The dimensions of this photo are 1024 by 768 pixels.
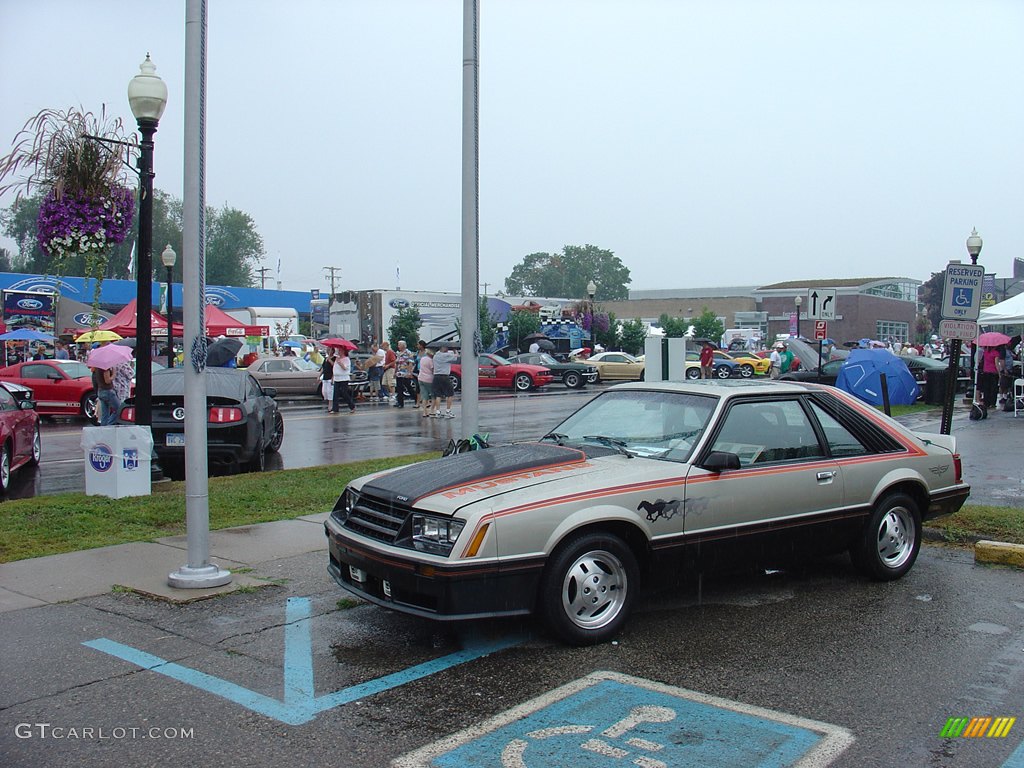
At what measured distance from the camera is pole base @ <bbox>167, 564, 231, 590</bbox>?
6.52m

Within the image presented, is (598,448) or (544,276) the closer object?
(598,448)

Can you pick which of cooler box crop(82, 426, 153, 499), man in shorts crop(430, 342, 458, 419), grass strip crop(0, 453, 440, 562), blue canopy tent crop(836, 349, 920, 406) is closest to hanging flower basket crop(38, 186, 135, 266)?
cooler box crop(82, 426, 153, 499)

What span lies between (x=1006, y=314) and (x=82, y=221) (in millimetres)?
23009

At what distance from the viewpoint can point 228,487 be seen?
10.8 meters

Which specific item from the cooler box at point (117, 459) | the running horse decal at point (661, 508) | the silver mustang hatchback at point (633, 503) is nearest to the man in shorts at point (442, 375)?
the cooler box at point (117, 459)

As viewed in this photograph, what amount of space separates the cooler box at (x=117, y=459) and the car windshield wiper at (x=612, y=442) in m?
5.77

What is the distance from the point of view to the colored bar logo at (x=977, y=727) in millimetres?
4191

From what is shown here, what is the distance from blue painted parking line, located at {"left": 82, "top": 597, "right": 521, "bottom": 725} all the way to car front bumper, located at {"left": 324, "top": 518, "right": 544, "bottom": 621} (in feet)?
1.17

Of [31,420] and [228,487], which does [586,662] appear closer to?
[228,487]

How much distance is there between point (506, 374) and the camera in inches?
1367

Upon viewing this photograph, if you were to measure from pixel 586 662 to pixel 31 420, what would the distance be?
35.3 feet

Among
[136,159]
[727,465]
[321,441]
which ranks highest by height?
[136,159]

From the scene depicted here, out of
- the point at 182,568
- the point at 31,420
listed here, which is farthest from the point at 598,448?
the point at 31,420

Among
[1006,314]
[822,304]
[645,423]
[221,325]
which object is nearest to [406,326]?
[221,325]
